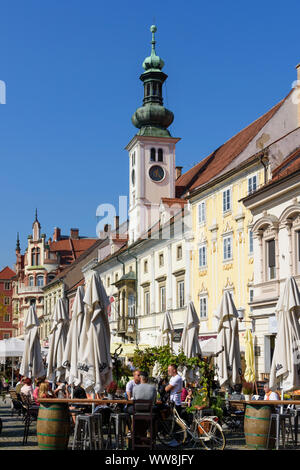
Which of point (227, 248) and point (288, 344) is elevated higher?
point (227, 248)

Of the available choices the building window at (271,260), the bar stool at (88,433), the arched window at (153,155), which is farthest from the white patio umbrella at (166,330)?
the arched window at (153,155)

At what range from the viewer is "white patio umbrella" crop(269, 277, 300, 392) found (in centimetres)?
1435

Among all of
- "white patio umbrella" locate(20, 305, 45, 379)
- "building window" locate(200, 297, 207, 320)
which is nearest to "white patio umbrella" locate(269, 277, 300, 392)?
"white patio umbrella" locate(20, 305, 45, 379)

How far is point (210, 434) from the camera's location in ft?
42.1

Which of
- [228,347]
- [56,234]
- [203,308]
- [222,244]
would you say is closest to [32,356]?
[228,347]

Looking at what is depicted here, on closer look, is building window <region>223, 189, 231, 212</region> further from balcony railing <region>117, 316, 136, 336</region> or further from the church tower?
the church tower

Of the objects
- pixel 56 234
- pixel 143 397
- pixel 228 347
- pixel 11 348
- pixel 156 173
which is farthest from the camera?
pixel 56 234

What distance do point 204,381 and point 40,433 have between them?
13.7 feet

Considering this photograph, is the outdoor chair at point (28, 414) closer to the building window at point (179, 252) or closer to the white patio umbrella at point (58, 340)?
the white patio umbrella at point (58, 340)

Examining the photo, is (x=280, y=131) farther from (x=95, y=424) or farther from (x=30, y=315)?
(x=95, y=424)

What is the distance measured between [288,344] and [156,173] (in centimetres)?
3935

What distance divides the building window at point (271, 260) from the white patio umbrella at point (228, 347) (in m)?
8.06

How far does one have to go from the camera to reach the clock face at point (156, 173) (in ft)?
175

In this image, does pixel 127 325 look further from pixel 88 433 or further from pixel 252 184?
pixel 88 433
